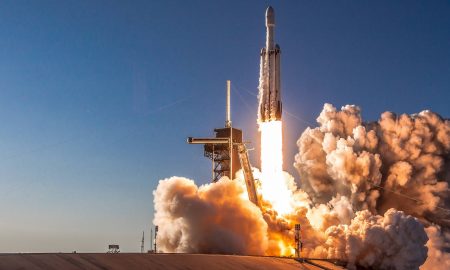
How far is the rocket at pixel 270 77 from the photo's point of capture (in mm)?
84681

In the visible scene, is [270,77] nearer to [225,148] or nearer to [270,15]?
[270,15]

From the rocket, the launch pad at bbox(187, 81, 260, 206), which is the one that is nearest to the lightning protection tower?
the launch pad at bbox(187, 81, 260, 206)

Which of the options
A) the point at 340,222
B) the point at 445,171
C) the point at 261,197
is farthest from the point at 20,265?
the point at 445,171

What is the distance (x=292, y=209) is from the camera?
287 ft

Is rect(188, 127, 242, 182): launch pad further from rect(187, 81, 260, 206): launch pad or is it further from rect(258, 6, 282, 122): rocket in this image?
rect(258, 6, 282, 122): rocket

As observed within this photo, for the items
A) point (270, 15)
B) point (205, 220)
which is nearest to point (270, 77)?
point (270, 15)

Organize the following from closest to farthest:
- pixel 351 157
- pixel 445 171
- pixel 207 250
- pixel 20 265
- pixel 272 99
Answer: pixel 20 265, pixel 207 250, pixel 272 99, pixel 351 157, pixel 445 171

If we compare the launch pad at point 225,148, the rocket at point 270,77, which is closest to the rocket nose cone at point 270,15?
the rocket at point 270,77

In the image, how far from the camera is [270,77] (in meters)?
85.9

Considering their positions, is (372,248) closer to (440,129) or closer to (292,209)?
(292,209)

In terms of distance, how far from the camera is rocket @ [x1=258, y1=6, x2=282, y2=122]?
8468cm

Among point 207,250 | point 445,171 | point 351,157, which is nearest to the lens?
point 207,250

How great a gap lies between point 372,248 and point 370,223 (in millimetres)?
2917

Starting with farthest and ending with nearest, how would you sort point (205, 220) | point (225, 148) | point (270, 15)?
point (225, 148), point (270, 15), point (205, 220)
